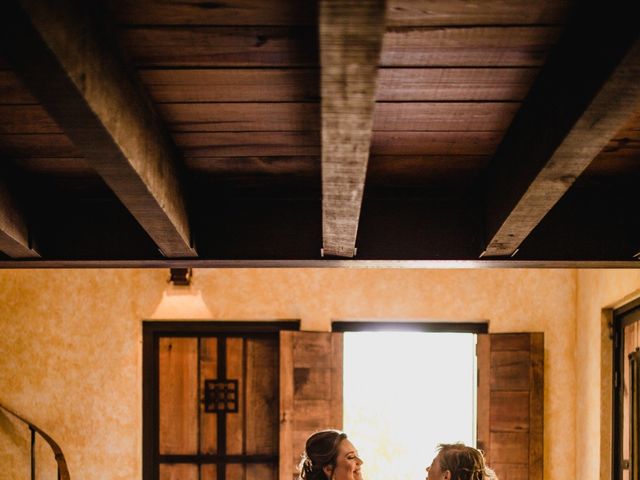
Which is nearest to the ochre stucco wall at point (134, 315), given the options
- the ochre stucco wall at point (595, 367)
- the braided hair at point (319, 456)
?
the ochre stucco wall at point (595, 367)

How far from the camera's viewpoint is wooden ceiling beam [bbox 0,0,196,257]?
5.11 ft

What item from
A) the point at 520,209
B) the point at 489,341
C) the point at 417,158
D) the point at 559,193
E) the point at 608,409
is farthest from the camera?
the point at 489,341

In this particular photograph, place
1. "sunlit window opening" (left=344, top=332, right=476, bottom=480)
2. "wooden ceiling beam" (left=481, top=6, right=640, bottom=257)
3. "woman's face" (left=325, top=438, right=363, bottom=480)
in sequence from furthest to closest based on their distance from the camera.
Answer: "sunlit window opening" (left=344, top=332, right=476, bottom=480), "woman's face" (left=325, top=438, right=363, bottom=480), "wooden ceiling beam" (left=481, top=6, right=640, bottom=257)

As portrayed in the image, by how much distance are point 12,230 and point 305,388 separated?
411 centimetres

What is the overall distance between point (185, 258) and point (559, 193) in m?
1.37

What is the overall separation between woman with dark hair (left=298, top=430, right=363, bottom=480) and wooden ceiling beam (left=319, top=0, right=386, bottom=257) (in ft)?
7.27

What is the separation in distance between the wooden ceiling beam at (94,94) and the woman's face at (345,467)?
2.19m

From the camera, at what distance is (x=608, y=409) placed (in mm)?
5965

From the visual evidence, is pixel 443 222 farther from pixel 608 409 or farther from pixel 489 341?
pixel 489 341

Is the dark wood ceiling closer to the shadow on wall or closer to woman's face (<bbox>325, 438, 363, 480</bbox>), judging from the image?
woman's face (<bbox>325, 438, 363, 480</bbox>)

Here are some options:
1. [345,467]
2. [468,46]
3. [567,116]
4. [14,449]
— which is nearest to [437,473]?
[345,467]

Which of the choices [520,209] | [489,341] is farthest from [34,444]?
[520,209]

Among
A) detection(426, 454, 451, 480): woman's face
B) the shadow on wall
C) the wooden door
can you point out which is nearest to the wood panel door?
detection(426, 454, 451, 480): woman's face

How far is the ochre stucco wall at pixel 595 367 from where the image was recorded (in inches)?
232
